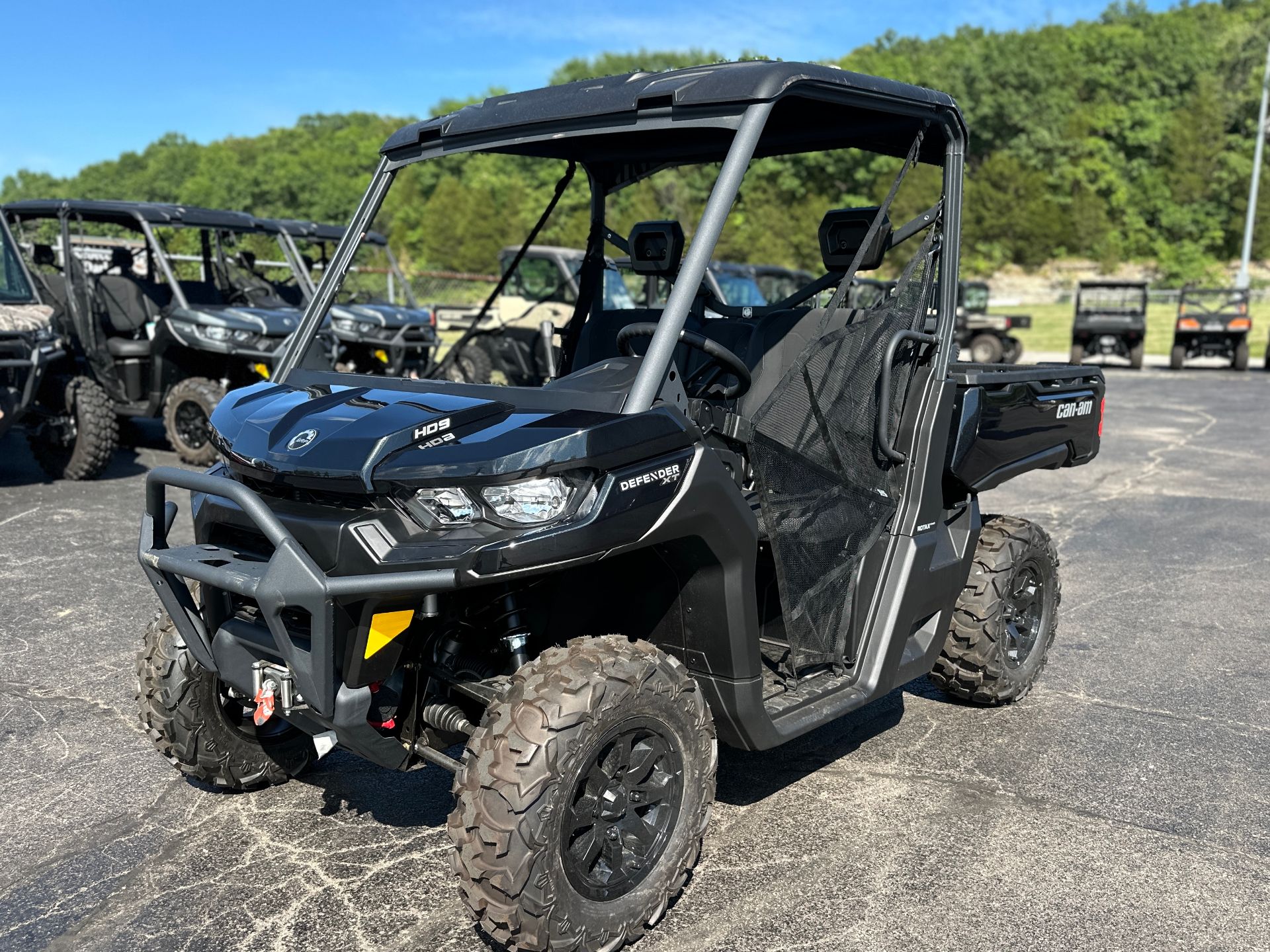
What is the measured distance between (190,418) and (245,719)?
697 cm

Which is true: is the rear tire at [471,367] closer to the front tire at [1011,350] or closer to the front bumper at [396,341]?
the front bumper at [396,341]

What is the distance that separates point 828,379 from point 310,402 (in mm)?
1490

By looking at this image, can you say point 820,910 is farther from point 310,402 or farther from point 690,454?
point 310,402

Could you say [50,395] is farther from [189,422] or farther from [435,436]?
[435,436]

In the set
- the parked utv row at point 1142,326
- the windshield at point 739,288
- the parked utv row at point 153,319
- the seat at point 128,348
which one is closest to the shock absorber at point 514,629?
the parked utv row at point 153,319

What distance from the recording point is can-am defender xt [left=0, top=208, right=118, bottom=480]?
870cm

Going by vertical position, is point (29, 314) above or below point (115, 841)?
Answer: above

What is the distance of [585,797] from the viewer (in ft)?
9.12

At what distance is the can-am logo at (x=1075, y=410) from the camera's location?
4.70m

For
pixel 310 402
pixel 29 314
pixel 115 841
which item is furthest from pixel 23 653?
pixel 29 314

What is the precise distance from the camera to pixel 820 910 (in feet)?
10.2

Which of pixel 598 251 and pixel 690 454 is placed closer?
pixel 690 454

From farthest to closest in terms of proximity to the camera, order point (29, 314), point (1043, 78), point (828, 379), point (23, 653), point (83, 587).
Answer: point (1043, 78) < point (29, 314) < point (83, 587) < point (23, 653) < point (828, 379)

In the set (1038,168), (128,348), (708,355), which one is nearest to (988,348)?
(128,348)
